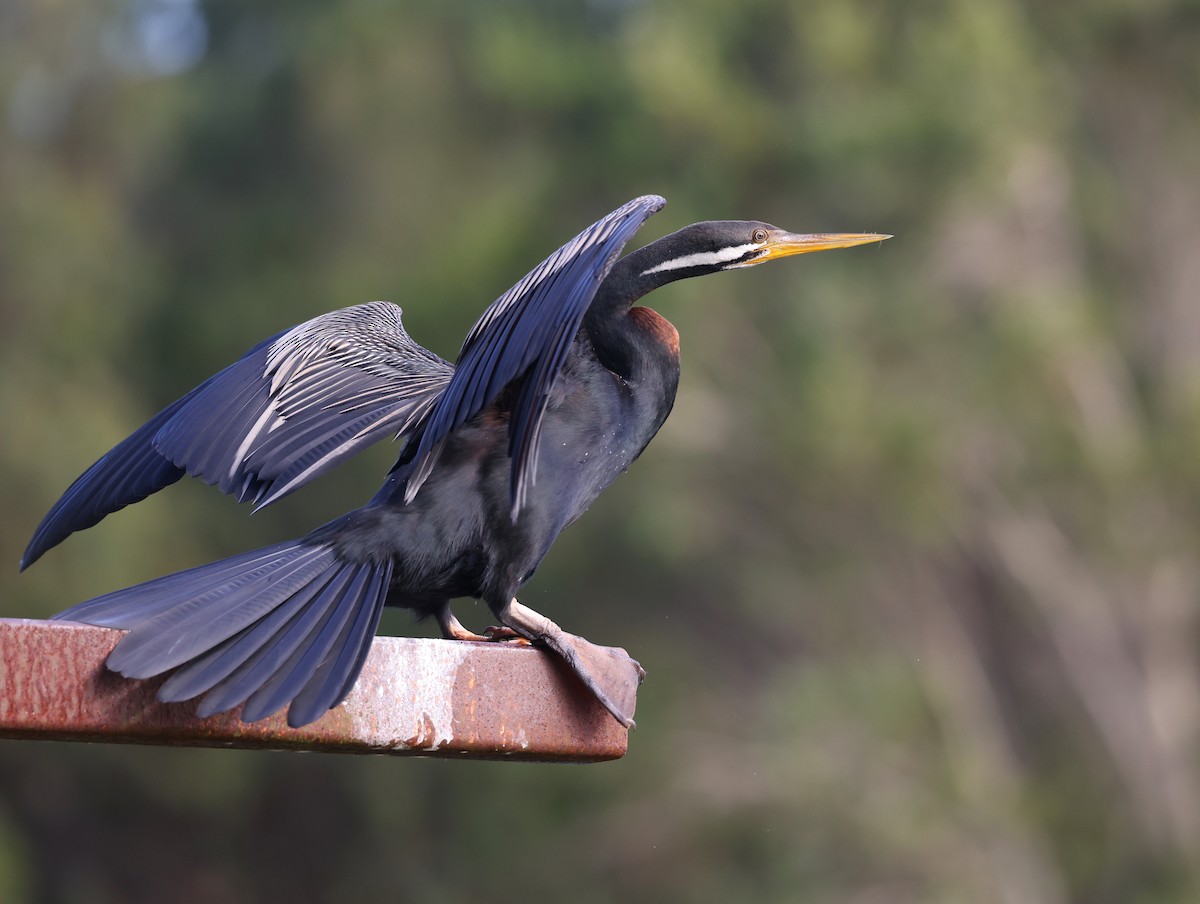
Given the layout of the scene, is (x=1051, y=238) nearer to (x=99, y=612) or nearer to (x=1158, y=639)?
(x=1158, y=639)

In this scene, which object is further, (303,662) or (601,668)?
(601,668)

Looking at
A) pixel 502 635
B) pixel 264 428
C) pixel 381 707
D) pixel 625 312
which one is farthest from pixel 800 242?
pixel 381 707

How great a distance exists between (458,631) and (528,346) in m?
0.78

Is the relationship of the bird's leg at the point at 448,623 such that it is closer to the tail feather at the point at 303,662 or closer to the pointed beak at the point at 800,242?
the tail feather at the point at 303,662

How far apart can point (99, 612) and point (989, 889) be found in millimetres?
11454

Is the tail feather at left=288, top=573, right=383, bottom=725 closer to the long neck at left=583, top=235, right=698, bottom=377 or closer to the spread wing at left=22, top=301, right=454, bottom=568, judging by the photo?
the spread wing at left=22, top=301, right=454, bottom=568

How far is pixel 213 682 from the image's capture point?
2.30 metres

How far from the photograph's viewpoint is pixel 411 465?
318cm

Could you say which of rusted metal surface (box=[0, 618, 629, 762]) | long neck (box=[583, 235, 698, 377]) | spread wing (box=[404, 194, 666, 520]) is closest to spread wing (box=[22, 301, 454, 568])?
spread wing (box=[404, 194, 666, 520])

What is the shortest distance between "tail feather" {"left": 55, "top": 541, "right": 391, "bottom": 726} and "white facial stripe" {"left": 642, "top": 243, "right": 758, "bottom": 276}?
1.00 m

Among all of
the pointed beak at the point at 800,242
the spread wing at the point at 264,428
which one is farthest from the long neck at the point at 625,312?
the spread wing at the point at 264,428

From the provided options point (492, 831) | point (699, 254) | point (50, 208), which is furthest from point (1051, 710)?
point (699, 254)

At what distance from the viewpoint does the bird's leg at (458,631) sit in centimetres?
329

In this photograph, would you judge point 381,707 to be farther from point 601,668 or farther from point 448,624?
point 448,624
